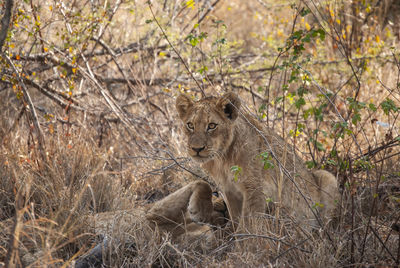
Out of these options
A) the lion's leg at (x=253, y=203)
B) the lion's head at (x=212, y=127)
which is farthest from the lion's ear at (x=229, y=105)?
the lion's leg at (x=253, y=203)

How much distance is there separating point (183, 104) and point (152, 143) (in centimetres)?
228

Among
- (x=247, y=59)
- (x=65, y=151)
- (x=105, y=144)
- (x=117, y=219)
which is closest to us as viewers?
(x=117, y=219)

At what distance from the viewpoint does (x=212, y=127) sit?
4.43m

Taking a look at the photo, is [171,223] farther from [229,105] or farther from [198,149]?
[229,105]

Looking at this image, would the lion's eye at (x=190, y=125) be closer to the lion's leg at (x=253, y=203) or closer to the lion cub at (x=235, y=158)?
the lion cub at (x=235, y=158)

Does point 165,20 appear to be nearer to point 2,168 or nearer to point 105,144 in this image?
point 105,144

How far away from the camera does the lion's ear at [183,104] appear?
4687mm

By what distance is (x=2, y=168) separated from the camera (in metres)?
5.16

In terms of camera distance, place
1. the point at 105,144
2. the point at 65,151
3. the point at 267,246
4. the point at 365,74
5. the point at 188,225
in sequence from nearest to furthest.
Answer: the point at 267,246 < the point at 188,225 < the point at 65,151 < the point at 105,144 < the point at 365,74

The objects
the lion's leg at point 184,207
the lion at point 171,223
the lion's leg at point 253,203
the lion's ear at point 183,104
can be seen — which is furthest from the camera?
the lion's ear at point 183,104

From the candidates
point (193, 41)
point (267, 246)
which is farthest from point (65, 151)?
point (267, 246)

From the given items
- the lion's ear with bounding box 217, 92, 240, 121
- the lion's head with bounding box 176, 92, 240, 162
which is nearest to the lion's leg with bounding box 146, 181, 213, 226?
the lion's head with bounding box 176, 92, 240, 162

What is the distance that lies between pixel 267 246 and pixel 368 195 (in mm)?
1736

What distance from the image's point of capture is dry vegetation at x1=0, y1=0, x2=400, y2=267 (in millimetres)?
3572
